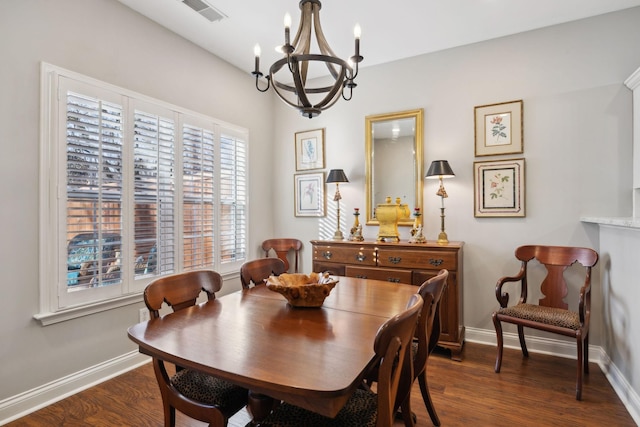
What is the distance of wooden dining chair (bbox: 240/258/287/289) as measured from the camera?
7.25 ft

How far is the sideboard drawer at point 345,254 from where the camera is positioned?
10.6 ft

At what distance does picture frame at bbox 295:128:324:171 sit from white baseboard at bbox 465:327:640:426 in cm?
251

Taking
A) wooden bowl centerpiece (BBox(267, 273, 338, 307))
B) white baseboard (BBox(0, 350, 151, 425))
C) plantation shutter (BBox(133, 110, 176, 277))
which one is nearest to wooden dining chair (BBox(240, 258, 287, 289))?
wooden bowl centerpiece (BBox(267, 273, 338, 307))

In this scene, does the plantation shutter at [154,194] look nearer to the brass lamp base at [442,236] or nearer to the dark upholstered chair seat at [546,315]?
the brass lamp base at [442,236]

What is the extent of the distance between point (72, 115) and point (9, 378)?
5.75 feet

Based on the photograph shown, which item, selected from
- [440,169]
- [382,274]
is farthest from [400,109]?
[382,274]

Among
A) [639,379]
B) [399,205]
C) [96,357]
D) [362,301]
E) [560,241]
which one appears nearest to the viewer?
[362,301]

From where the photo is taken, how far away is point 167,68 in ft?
9.93

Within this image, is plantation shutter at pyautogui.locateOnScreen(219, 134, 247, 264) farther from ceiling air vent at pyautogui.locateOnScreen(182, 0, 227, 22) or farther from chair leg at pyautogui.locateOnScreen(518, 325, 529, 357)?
chair leg at pyautogui.locateOnScreen(518, 325, 529, 357)

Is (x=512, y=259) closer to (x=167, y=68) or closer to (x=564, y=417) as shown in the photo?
(x=564, y=417)

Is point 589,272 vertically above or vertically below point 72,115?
below

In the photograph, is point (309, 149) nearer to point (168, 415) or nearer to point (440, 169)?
point (440, 169)

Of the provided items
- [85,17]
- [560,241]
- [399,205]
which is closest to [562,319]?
[560,241]

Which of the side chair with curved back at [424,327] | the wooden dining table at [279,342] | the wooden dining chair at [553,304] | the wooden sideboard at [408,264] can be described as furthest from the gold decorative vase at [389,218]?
the side chair with curved back at [424,327]
